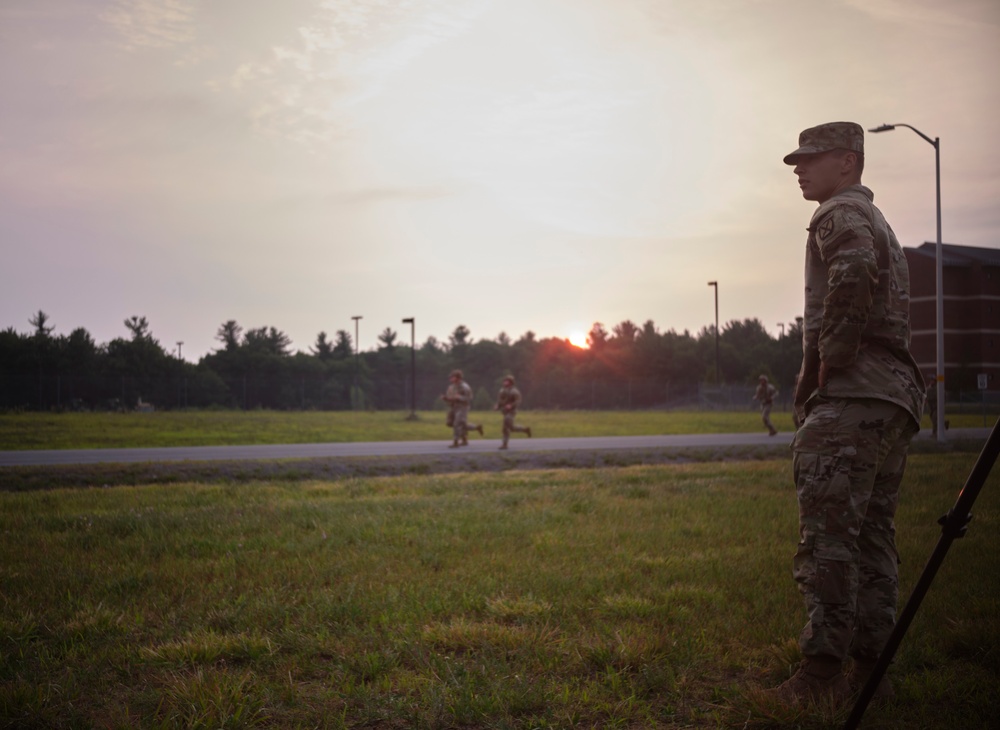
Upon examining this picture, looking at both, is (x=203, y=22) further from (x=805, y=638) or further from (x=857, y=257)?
(x=805, y=638)

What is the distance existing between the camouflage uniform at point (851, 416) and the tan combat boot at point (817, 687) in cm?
7

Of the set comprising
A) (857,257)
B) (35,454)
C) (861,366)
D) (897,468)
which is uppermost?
(857,257)

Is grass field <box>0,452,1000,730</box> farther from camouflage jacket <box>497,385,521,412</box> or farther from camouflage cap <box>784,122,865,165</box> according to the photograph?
camouflage jacket <box>497,385,521,412</box>

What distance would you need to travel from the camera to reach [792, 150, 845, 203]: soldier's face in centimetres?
417

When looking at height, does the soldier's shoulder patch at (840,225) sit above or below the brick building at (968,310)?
below

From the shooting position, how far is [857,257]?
3.75 meters

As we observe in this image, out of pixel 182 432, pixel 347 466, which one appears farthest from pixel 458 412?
pixel 182 432

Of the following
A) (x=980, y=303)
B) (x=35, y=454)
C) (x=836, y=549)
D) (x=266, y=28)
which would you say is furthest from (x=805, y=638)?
(x=980, y=303)

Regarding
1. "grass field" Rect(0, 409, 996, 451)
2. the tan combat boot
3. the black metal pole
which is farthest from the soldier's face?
"grass field" Rect(0, 409, 996, 451)

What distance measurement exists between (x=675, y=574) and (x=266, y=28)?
285 inches

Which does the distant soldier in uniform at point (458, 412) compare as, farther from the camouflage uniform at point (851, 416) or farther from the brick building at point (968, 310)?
the brick building at point (968, 310)

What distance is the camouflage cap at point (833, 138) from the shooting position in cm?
411

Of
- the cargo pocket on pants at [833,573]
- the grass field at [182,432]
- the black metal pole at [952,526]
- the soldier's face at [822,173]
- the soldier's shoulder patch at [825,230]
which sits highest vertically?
the soldier's face at [822,173]

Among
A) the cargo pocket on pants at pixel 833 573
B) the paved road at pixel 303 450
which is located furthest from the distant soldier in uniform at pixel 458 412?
the cargo pocket on pants at pixel 833 573
